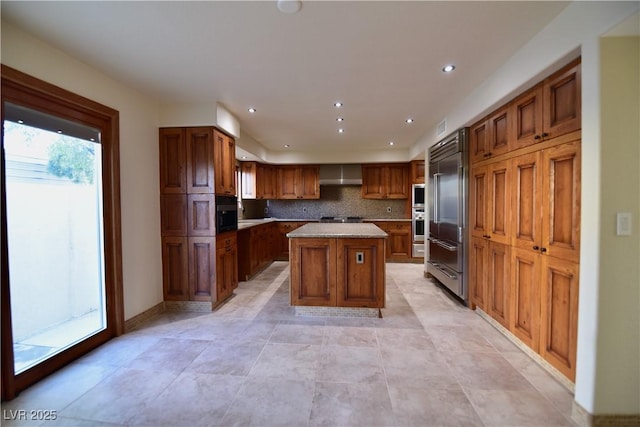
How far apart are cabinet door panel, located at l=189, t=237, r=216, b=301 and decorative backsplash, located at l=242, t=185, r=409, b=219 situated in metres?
3.32

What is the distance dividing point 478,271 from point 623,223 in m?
1.72

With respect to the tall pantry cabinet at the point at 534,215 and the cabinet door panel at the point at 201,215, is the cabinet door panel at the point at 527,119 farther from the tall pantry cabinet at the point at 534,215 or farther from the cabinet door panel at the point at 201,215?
the cabinet door panel at the point at 201,215

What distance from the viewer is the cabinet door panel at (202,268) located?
3.21 m

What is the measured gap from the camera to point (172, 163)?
3215 mm

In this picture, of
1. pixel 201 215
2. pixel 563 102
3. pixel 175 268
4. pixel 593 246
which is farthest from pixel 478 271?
pixel 175 268

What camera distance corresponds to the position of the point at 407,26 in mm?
1765

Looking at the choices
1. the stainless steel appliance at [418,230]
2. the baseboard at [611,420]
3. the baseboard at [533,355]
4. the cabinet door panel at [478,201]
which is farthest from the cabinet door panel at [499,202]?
the stainless steel appliance at [418,230]

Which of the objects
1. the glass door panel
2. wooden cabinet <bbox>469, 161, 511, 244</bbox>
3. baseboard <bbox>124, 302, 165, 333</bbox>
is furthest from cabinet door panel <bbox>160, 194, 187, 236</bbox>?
wooden cabinet <bbox>469, 161, 511, 244</bbox>

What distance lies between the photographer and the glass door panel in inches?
74.6

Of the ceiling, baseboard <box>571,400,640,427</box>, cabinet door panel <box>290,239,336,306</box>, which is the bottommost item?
baseboard <box>571,400,640,427</box>

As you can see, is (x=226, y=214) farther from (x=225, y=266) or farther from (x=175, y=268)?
(x=175, y=268)

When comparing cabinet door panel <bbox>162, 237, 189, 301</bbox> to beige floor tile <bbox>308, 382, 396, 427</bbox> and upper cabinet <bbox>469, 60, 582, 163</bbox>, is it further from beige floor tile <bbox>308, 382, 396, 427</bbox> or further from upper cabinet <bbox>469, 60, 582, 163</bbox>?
upper cabinet <bbox>469, 60, 582, 163</bbox>

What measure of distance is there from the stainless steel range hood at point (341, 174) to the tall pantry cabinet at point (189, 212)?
3.28 m

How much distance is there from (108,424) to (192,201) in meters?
2.16
